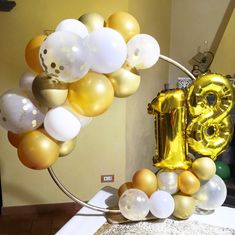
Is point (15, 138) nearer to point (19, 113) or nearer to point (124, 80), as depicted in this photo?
point (19, 113)

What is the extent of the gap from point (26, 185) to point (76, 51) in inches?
79.4

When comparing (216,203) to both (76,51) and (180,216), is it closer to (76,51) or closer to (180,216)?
(180,216)

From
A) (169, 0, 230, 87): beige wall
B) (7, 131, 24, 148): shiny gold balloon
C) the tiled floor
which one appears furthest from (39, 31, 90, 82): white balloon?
(169, 0, 230, 87): beige wall

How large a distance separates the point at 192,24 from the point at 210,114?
236cm

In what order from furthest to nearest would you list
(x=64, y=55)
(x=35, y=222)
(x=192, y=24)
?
1. (x=192, y=24)
2. (x=35, y=222)
3. (x=64, y=55)

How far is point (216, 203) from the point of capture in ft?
3.95

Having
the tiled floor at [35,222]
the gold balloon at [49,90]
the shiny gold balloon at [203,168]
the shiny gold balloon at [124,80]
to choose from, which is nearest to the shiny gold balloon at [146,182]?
the shiny gold balloon at [203,168]

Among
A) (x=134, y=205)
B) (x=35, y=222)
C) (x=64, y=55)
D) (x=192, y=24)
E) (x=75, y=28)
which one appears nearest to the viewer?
(x=64, y=55)

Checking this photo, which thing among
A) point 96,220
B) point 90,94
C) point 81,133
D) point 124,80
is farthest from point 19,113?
point 81,133

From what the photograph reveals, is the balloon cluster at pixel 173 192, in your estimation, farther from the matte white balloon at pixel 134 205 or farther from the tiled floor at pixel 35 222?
the tiled floor at pixel 35 222

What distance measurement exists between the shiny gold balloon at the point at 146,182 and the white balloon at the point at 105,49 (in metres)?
0.42

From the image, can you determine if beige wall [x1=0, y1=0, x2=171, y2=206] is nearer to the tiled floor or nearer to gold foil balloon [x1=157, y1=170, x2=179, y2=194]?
the tiled floor

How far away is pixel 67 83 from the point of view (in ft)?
3.22

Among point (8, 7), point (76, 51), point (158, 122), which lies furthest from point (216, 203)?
point (8, 7)
